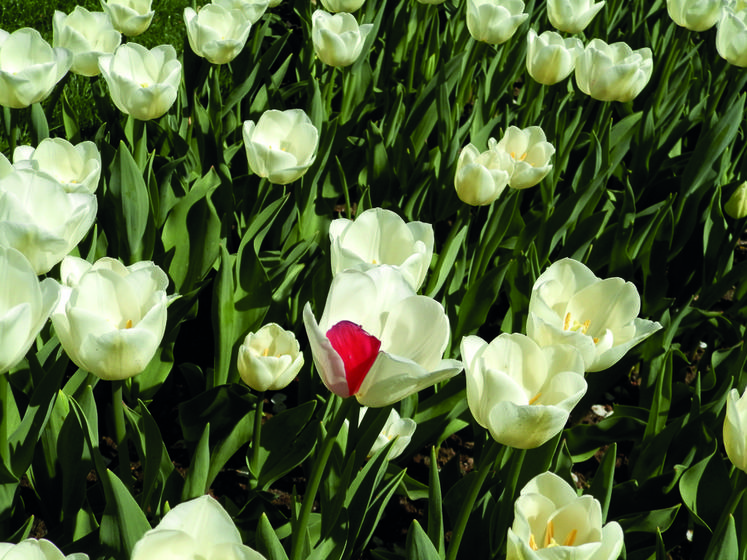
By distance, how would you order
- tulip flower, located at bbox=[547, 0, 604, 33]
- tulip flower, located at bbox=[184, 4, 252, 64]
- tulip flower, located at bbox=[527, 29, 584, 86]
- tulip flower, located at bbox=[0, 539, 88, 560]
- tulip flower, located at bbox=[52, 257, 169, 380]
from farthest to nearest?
1. tulip flower, located at bbox=[547, 0, 604, 33]
2. tulip flower, located at bbox=[527, 29, 584, 86]
3. tulip flower, located at bbox=[184, 4, 252, 64]
4. tulip flower, located at bbox=[52, 257, 169, 380]
5. tulip flower, located at bbox=[0, 539, 88, 560]

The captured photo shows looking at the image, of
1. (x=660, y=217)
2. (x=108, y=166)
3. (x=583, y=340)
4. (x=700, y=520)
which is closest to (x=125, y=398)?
(x=108, y=166)

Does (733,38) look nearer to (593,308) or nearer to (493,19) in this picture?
(493,19)

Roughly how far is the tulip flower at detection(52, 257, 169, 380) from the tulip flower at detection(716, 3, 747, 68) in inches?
87.6

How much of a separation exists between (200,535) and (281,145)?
1.36 meters

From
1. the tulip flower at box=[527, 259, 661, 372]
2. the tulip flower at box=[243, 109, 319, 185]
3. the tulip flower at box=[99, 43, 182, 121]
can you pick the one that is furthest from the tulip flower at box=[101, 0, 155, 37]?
the tulip flower at box=[527, 259, 661, 372]

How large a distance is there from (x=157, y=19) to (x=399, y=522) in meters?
2.94

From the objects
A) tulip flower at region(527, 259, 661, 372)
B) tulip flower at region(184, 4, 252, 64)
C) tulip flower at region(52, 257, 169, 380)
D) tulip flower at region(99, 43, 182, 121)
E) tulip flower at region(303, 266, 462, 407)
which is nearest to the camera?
tulip flower at region(303, 266, 462, 407)

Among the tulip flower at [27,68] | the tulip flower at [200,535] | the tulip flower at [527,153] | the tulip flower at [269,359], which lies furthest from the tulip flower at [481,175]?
the tulip flower at [200,535]

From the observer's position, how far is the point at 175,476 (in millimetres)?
1472

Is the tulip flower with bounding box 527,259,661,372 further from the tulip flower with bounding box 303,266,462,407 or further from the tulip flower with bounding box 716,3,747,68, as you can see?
the tulip flower with bounding box 716,3,747,68

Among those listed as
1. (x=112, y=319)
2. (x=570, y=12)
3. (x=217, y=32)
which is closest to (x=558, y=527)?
→ (x=112, y=319)

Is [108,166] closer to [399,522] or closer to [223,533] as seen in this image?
[399,522]

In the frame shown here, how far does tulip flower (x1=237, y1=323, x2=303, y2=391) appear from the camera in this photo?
60.6 inches

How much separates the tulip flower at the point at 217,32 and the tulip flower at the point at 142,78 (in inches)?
5.5
